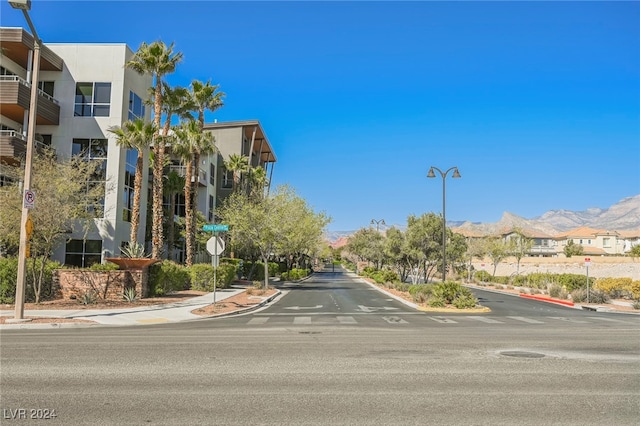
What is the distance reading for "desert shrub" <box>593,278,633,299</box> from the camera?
34031 mm

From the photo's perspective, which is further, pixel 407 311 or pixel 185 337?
pixel 407 311

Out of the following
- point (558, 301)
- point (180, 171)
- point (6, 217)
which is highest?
point (180, 171)

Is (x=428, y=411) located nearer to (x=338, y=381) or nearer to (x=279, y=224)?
(x=338, y=381)

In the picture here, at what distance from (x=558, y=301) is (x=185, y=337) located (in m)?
26.7

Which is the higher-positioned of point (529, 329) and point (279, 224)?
point (279, 224)

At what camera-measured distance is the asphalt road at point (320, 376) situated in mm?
6598

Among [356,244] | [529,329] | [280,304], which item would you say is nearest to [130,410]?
[529,329]

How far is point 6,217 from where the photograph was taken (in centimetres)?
2184

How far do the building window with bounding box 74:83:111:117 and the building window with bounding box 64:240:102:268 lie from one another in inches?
320

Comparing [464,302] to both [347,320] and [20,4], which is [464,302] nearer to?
[347,320]

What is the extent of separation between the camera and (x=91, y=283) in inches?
950

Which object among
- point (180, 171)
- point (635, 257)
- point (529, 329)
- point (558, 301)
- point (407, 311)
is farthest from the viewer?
point (635, 257)

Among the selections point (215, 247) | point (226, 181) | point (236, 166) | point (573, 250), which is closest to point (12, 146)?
point (215, 247)

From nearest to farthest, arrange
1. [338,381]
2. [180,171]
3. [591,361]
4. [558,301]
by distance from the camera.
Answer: [338,381]
[591,361]
[558,301]
[180,171]
